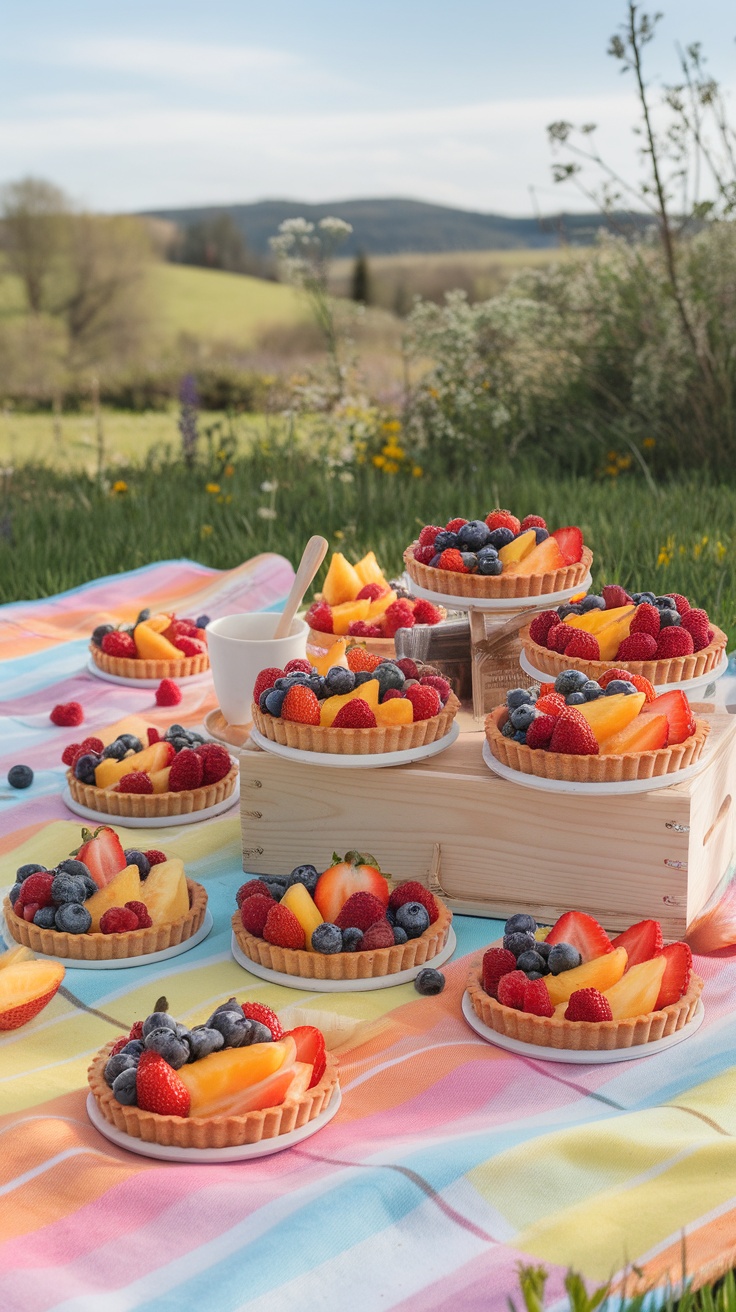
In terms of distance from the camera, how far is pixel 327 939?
2.45 meters

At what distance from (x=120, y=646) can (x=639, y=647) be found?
83.8 inches

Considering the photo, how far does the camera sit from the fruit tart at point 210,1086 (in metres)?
1.93

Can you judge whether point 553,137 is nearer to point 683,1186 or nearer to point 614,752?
point 614,752

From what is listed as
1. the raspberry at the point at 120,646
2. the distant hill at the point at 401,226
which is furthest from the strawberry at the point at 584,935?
the distant hill at the point at 401,226

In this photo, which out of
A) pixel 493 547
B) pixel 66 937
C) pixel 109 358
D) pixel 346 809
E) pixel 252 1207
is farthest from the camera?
pixel 109 358

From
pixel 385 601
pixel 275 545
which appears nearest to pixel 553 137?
pixel 275 545

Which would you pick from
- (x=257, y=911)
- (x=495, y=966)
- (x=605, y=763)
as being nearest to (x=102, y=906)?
(x=257, y=911)

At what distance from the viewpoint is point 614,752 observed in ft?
8.65

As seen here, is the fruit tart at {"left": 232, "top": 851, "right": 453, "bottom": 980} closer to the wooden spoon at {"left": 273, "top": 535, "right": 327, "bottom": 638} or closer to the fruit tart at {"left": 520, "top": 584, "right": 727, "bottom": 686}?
the fruit tart at {"left": 520, "top": 584, "right": 727, "bottom": 686}

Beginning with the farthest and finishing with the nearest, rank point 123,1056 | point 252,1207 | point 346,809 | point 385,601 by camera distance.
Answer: point 385,601 → point 346,809 → point 123,1056 → point 252,1207

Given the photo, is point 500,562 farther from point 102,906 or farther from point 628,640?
point 102,906

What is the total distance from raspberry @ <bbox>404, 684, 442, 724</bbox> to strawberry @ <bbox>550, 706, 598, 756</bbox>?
330 mm

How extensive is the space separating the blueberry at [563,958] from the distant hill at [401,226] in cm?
1717

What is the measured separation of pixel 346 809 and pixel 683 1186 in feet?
4.18
